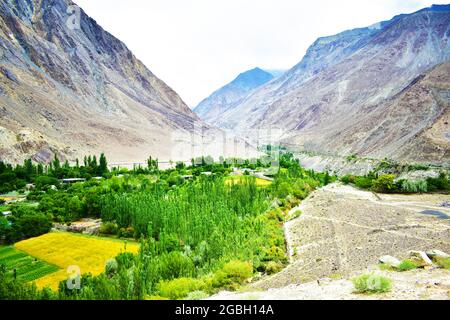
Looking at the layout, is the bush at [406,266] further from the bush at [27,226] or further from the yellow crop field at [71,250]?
the bush at [27,226]

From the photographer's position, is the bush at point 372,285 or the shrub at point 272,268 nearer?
the bush at point 372,285

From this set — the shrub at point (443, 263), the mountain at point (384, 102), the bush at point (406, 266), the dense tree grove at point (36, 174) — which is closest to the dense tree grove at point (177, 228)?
the dense tree grove at point (36, 174)

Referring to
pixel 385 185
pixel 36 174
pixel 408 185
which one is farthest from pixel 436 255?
pixel 36 174

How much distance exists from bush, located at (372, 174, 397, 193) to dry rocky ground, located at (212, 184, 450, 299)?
4.78m

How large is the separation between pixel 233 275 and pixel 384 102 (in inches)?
3956

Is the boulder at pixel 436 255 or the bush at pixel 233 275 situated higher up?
the boulder at pixel 436 255

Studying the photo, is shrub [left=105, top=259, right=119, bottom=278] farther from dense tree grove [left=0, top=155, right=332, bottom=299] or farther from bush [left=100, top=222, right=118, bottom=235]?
bush [left=100, top=222, right=118, bottom=235]

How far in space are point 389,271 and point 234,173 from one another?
47215 mm

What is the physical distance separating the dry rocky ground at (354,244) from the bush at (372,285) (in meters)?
0.25

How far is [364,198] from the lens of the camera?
37719 millimetres

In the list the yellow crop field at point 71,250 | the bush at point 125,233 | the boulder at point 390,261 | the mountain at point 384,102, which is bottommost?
the yellow crop field at point 71,250

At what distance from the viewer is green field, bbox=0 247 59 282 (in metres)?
21.1

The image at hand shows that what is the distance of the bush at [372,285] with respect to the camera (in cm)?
1052
